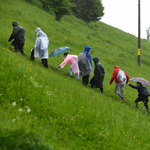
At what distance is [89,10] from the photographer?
129 ft

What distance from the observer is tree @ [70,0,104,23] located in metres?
38.7

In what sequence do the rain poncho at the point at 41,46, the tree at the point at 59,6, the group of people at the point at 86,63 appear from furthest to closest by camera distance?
the tree at the point at 59,6
the rain poncho at the point at 41,46
the group of people at the point at 86,63

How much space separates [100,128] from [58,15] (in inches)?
992

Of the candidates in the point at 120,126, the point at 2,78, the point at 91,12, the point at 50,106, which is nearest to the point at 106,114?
the point at 120,126

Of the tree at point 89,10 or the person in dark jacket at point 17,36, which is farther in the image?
the tree at point 89,10

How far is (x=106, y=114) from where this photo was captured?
5035 millimetres

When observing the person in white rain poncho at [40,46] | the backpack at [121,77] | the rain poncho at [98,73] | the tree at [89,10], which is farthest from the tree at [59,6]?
the backpack at [121,77]

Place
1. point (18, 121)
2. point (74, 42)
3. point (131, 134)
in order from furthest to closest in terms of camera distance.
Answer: point (74, 42) < point (131, 134) < point (18, 121)

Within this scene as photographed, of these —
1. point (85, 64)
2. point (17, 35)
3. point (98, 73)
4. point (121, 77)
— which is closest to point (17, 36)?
point (17, 35)

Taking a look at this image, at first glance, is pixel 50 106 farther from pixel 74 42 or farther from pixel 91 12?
pixel 91 12

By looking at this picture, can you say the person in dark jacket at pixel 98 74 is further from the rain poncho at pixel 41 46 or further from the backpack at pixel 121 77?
the rain poncho at pixel 41 46

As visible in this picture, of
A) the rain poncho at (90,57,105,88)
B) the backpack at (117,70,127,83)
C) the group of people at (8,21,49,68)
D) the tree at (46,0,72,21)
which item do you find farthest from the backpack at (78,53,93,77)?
the tree at (46,0,72,21)

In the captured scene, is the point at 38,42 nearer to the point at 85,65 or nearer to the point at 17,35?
the point at 17,35

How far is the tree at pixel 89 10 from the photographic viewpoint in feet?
127
